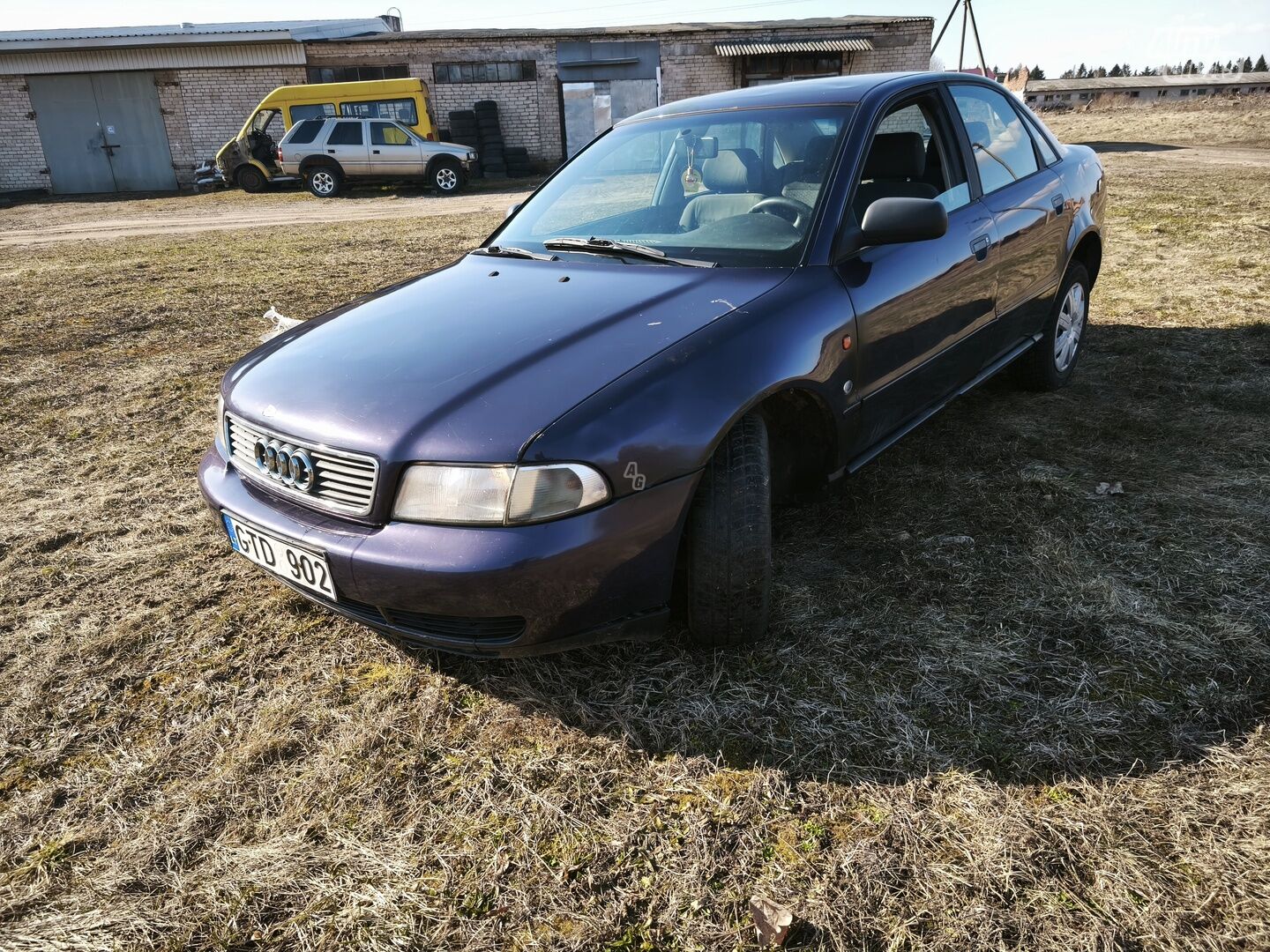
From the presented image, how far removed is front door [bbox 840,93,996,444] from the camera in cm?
264

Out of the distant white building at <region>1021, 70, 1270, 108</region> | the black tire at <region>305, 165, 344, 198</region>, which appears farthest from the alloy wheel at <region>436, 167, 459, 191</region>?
the distant white building at <region>1021, 70, 1270, 108</region>

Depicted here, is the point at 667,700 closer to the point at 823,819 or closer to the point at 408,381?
the point at 823,819

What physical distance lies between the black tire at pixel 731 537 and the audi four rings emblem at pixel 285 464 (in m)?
0.96

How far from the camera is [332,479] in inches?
81.1

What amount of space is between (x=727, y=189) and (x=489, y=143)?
1933cm

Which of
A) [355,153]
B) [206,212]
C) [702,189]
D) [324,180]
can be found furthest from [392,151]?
[702,189]

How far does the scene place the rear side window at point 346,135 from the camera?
53.2 feet

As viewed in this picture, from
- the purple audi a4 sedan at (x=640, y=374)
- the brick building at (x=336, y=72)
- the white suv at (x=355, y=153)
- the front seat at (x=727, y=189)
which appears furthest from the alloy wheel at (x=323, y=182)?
the front seat at (x=727, y=189)

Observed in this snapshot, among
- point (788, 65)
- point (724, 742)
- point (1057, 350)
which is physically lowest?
point (724, 742)

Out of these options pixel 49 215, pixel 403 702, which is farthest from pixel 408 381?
pixel 49 215

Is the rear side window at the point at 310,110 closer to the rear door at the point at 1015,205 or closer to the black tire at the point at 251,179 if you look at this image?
the black tire at the point at 251,179

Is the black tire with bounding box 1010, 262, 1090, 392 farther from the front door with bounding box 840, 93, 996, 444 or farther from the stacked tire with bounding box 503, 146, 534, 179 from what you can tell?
the stacked tire with bounding box 503, 146, 534, 179

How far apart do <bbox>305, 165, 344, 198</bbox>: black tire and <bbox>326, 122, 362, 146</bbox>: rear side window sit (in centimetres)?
48

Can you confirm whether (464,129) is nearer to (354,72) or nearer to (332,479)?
(354,72)
